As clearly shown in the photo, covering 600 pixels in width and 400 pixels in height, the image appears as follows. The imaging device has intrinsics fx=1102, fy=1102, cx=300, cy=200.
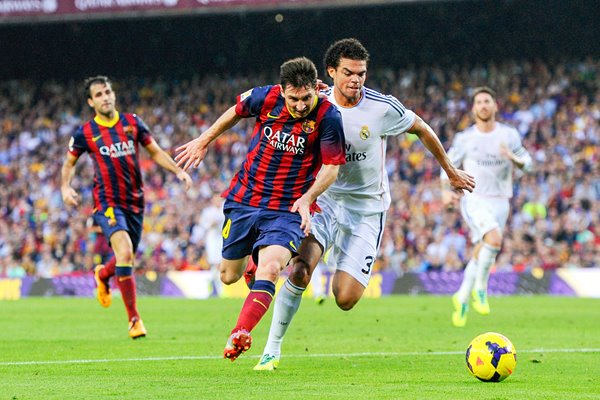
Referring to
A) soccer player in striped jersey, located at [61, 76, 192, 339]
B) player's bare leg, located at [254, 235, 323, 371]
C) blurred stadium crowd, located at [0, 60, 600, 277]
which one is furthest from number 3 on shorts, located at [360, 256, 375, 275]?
blurred stadium crowd, located at [0, 60, 600, 277]

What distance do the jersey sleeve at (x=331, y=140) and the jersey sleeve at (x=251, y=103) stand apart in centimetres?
51

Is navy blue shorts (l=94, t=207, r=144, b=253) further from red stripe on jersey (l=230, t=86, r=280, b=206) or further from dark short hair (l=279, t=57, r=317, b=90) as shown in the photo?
dark short hair (l=279, t=57, r=317, b=90)

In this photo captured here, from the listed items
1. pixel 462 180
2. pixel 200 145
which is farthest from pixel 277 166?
pixel 462 180

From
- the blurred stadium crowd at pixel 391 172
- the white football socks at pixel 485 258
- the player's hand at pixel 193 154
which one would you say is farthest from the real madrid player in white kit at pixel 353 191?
the blurred stadium crowd at pixel 391 172

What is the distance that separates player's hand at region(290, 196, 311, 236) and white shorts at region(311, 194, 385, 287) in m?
0.97

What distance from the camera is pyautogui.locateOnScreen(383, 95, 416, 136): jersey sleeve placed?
8.93m

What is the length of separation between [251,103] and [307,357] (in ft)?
7.96

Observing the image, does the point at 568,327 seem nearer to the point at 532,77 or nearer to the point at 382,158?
the point at 382,158

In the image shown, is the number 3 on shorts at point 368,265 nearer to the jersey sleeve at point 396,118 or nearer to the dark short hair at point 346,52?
the jersey sleeve at point 396,118

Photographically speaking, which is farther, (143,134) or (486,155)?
(486,155)

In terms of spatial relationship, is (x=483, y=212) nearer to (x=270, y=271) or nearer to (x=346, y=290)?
(x=346, y=290)

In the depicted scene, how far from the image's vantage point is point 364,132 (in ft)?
29.4

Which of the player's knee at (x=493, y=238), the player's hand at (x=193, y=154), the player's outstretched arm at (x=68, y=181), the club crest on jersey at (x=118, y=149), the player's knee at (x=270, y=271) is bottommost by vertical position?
the player's knee at (x=493, y=238)

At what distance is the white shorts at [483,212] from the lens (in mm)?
14555
